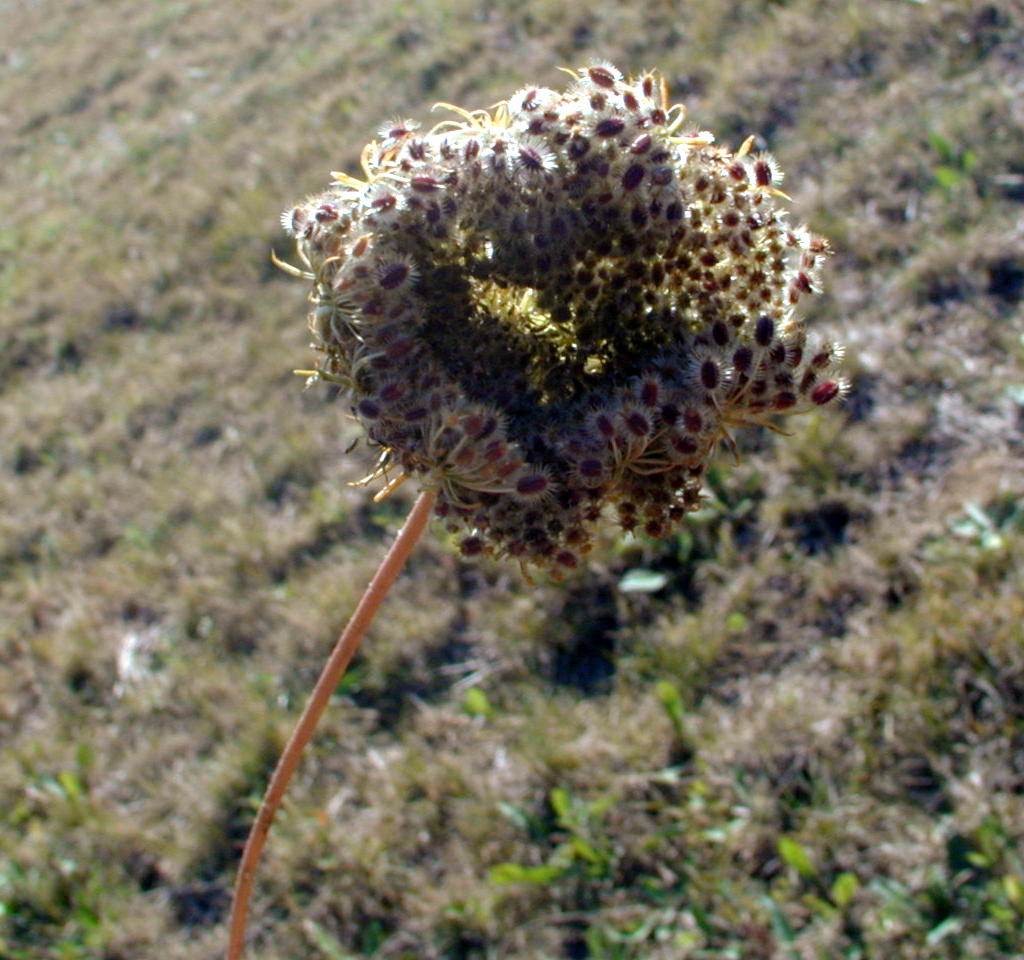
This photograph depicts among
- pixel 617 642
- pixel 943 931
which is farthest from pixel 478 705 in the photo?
pixel 943 931

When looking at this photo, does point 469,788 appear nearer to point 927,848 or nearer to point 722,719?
point 722,719

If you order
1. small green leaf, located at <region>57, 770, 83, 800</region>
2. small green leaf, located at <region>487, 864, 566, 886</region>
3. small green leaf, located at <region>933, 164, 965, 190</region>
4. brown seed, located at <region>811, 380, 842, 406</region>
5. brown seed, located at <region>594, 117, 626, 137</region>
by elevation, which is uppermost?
brown seed, located at <region>594, 117, 626, 137</region>

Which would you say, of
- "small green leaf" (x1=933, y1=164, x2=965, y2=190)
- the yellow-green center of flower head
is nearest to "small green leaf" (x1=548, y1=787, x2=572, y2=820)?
the yellow-green center of flower head

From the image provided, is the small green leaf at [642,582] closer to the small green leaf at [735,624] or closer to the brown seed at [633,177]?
the small green leaf at [735,624]

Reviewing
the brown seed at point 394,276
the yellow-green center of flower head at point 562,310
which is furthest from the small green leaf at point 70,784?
the brown seed at point 394,276

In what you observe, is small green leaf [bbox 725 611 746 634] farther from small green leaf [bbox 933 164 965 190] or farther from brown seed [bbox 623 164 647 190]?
brown seed [bbox 623 164 647 190]

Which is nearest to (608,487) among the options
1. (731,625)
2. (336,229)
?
(336,229)

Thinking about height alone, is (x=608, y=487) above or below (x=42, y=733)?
above
